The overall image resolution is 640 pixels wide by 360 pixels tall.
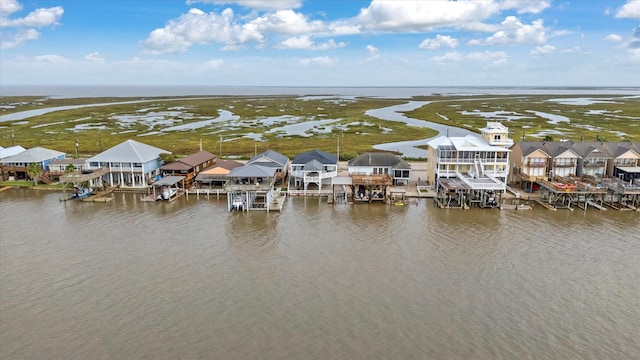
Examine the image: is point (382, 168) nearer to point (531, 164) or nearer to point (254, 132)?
point (531, 164)

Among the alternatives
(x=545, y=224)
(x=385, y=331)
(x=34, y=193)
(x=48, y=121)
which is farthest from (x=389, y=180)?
(x=48, y=121)

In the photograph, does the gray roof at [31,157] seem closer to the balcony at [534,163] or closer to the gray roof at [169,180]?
the gray roof at [169,180]

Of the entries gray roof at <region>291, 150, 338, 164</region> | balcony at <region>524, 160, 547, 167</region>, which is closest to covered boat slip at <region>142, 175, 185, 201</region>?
gray roof at <region>291, 150, 338, 164</region>

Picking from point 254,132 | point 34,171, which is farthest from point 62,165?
point 254,132

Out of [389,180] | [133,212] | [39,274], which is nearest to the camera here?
[39,274]

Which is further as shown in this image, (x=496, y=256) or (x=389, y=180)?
(x=389, y=180)

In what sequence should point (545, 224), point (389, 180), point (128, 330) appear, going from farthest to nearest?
point (389, 180) → point (545, 224) → point (128, 330)

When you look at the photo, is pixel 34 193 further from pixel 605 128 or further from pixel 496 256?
pixel 605 128
